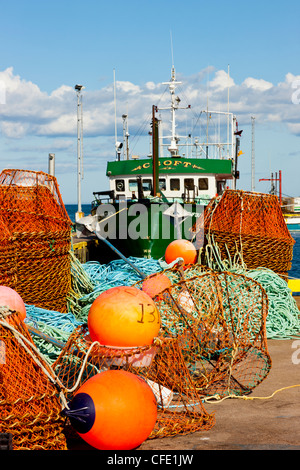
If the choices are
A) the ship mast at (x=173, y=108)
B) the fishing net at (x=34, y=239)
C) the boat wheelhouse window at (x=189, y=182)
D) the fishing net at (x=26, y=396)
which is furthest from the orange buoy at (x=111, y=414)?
the ship mast at (x=173, y=108)

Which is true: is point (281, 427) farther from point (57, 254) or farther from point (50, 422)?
point (57, 254)

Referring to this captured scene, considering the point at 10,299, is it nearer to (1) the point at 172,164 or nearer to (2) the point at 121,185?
(1) the point at 172,164

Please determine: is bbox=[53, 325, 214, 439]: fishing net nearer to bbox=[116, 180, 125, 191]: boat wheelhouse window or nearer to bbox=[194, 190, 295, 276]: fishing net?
bbox=[194, 190, 295, 276]: fishing net

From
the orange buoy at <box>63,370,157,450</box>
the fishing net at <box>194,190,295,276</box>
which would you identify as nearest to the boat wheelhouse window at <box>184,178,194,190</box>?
the fishing net at <box>194,190,295,276</box>

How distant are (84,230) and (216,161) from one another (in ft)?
23.1

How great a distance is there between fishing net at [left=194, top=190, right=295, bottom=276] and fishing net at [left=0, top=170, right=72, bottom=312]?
2696mm

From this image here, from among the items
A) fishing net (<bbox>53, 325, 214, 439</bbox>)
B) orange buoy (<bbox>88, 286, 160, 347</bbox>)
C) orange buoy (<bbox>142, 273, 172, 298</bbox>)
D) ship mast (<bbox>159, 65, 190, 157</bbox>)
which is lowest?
fishing net (<bbox>53, 325, 214, 439</bbox>)

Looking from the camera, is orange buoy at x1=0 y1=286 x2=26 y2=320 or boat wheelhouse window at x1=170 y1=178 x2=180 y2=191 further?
boat wheelhouse window at x1=170 y1=178 x2=180 y2=191

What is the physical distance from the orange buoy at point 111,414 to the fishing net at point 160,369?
0.42 m

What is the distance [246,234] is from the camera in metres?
8.45

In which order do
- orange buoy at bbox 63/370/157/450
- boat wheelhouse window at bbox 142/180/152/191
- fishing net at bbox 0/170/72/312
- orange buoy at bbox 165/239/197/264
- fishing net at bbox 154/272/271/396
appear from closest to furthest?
orange buoy at bbox 63/370/157/450 < fishing net at bbox 154/272/271/396 < fishing net at bbox 0/170/72/312 < orange buoy at bbox 165/239/197/264 < boat wheelhouse window at bbox 142/180/152/191

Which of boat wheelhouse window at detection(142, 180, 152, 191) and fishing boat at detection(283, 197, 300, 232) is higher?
boat wheelhouse window at detection(142, 180, 152, 191)

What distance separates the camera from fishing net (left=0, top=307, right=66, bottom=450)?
3.23m

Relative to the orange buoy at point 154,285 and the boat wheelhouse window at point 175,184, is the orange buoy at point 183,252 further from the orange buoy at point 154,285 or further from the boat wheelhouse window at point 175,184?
the boat wheelhouse window at point 175,184
